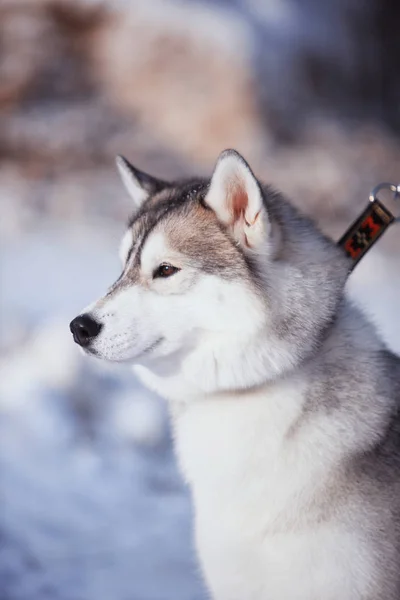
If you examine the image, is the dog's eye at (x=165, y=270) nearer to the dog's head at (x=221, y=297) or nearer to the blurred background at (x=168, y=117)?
the dog's head at (x=221, y=297)

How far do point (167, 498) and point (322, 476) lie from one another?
152 cm

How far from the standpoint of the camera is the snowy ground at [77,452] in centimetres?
268

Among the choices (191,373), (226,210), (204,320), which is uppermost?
(226,210)

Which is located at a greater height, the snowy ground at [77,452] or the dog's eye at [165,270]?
the dog's eye at [165,270]

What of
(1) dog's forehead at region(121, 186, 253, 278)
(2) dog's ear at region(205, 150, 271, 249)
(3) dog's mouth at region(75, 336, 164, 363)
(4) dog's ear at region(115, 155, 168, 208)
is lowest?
(3) dog's mouth at region(75, 336, 164, 363)

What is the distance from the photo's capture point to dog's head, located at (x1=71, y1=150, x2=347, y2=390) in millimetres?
1784

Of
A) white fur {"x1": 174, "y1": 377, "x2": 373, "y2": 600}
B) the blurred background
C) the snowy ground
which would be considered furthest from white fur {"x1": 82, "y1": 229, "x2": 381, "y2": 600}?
the blurred background

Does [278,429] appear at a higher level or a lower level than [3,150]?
higher

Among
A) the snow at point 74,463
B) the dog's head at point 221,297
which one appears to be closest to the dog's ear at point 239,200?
the dog's head at point 221,297

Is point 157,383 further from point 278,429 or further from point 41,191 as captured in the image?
point 41,191

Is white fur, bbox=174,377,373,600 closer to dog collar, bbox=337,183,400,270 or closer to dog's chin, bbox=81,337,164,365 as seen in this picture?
dog's chin, bbox=81,337,164,365

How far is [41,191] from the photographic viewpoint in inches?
199

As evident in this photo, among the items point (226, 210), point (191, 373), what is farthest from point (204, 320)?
point (226, 210)

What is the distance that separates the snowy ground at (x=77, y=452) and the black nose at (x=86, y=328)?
41.0 inches
